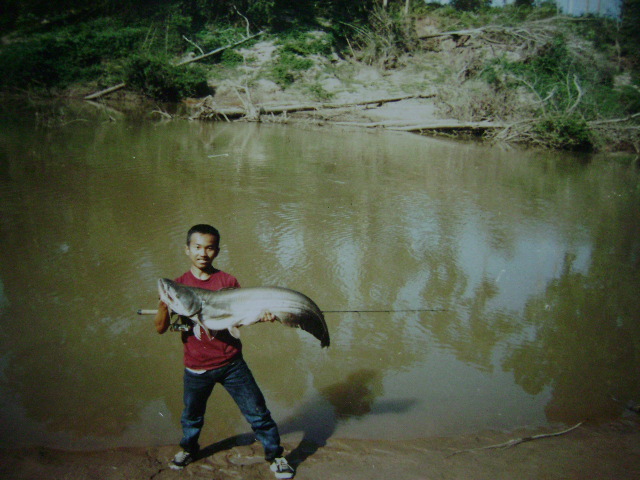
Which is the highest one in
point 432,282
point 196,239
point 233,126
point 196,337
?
point 233,126

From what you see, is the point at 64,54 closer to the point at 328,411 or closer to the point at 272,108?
the point at 272,108

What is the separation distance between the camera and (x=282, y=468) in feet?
9.02

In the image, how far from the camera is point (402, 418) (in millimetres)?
3400

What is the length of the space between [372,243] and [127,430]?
14.1 feet

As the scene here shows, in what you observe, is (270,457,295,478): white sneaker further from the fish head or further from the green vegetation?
the green vegetation

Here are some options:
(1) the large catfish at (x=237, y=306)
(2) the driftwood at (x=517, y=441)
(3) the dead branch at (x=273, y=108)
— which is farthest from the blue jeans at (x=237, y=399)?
(3) the dead branch at (x=273, y=108)

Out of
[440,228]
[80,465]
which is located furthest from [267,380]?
[440,228]

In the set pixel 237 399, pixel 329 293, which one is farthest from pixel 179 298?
pixel 329 293

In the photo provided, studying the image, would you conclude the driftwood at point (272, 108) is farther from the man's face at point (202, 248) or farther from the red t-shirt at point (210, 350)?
the red t-shirt at point (210, 350)

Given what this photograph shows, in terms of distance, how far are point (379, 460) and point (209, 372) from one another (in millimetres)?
1215

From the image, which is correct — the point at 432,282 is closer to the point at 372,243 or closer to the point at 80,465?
the point at 372,243

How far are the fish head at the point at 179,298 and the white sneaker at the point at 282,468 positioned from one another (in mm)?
1043

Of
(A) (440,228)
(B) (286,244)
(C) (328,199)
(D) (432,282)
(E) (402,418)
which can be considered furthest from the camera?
(C) (328,199)

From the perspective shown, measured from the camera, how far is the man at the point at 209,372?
2686mm
